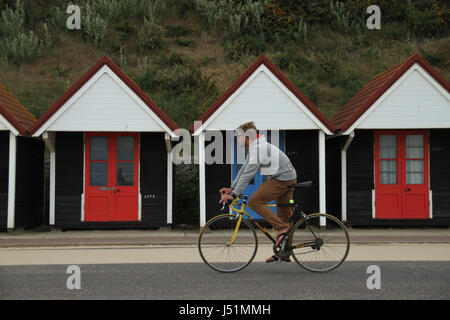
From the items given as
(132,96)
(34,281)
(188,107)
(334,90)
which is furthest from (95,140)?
(334,90)

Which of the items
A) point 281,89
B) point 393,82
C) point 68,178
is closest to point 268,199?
point 281,89

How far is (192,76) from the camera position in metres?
25.6

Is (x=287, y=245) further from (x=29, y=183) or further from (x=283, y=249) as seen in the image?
(x=29, y=183)

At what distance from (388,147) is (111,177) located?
24.8 ft

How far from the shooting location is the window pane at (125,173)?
12.9 metres

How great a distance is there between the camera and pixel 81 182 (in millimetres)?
12836

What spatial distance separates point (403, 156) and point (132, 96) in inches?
291

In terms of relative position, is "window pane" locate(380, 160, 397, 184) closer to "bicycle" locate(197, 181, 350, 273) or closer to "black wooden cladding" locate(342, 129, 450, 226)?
"black wooden cladding" locate(342, 129, 450, 226)

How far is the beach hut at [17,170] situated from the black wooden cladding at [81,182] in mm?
930

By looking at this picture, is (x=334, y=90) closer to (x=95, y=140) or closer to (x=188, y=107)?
(x=188, y=107)

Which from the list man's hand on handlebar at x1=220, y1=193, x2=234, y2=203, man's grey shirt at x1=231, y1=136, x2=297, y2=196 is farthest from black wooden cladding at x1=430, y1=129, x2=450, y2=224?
man's hand on handlebar at x1=220, y1=193, x2=234, y2=203

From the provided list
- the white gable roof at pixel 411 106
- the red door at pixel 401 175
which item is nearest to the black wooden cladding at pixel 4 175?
the white gable roof at pixel 411 106

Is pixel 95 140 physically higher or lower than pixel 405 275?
higher

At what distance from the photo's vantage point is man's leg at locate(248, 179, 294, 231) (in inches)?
267
